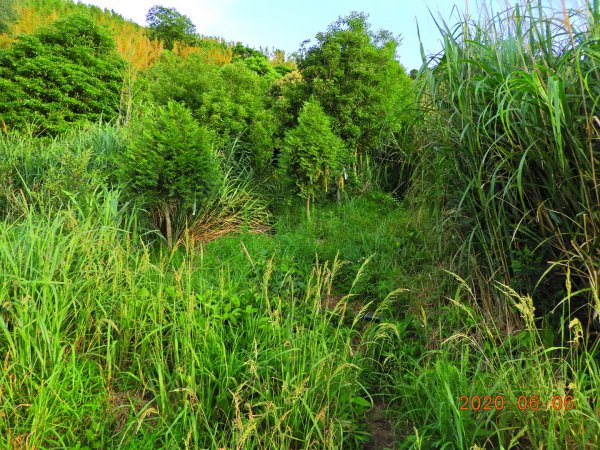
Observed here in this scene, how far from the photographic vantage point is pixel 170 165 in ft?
13.4

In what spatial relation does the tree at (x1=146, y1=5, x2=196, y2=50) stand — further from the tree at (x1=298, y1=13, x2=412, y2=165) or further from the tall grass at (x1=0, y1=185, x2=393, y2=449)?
the tall grass at (x1=0, y1=185, x2=393, y2=449)

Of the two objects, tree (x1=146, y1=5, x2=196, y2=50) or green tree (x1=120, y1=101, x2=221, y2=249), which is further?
tree (x1=146, y1=5, x2=196, y2=50)

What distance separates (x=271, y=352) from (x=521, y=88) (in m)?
1.81

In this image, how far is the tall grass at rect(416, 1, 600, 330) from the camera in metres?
2.17

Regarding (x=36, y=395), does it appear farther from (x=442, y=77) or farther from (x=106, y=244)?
(x=442, y=77)

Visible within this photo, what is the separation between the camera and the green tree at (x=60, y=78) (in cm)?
798

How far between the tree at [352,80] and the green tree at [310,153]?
1.93 ft

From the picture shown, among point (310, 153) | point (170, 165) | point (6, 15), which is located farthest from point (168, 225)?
point (6, 15)

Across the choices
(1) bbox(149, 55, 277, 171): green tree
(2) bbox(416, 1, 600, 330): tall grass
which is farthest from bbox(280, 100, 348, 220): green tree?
(2) bbox(416, 1, 600, 330): tall grass

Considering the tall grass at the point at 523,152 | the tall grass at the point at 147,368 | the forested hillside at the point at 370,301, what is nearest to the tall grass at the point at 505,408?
the forested hillside at the point at 370,301

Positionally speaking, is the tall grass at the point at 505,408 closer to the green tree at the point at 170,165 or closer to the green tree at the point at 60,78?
the green tree at the point at 170,165

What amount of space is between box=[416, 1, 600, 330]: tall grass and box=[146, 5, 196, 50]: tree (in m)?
18.3

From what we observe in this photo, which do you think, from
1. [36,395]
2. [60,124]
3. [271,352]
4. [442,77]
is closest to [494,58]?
[442,77]

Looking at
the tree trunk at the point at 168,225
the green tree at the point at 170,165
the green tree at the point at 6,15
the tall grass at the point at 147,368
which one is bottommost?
the tall grass at the point at 147,368
